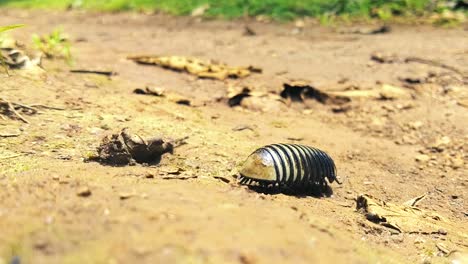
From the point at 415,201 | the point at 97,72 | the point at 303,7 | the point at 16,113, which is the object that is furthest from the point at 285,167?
the point at 303,7

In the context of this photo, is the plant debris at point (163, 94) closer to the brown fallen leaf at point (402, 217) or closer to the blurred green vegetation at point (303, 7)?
the brown fallen leaf at point (402, 217)

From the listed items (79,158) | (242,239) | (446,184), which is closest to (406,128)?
(446,184)

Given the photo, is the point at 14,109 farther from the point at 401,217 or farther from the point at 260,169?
the point at 401,217

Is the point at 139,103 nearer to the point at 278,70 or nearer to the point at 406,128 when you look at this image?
the point at 278,70

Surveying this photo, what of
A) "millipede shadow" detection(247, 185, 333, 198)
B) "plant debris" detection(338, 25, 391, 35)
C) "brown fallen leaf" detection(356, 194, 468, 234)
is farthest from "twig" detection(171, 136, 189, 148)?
"plant debris" detection(338, 25, 391, 35)

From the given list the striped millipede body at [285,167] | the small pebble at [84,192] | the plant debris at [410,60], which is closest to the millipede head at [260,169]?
the striped millipede body at [285,167]

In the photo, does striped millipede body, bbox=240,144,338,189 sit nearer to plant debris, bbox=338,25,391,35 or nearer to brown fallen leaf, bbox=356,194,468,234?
brown fallen leaf, bbox=356,194,468,234
